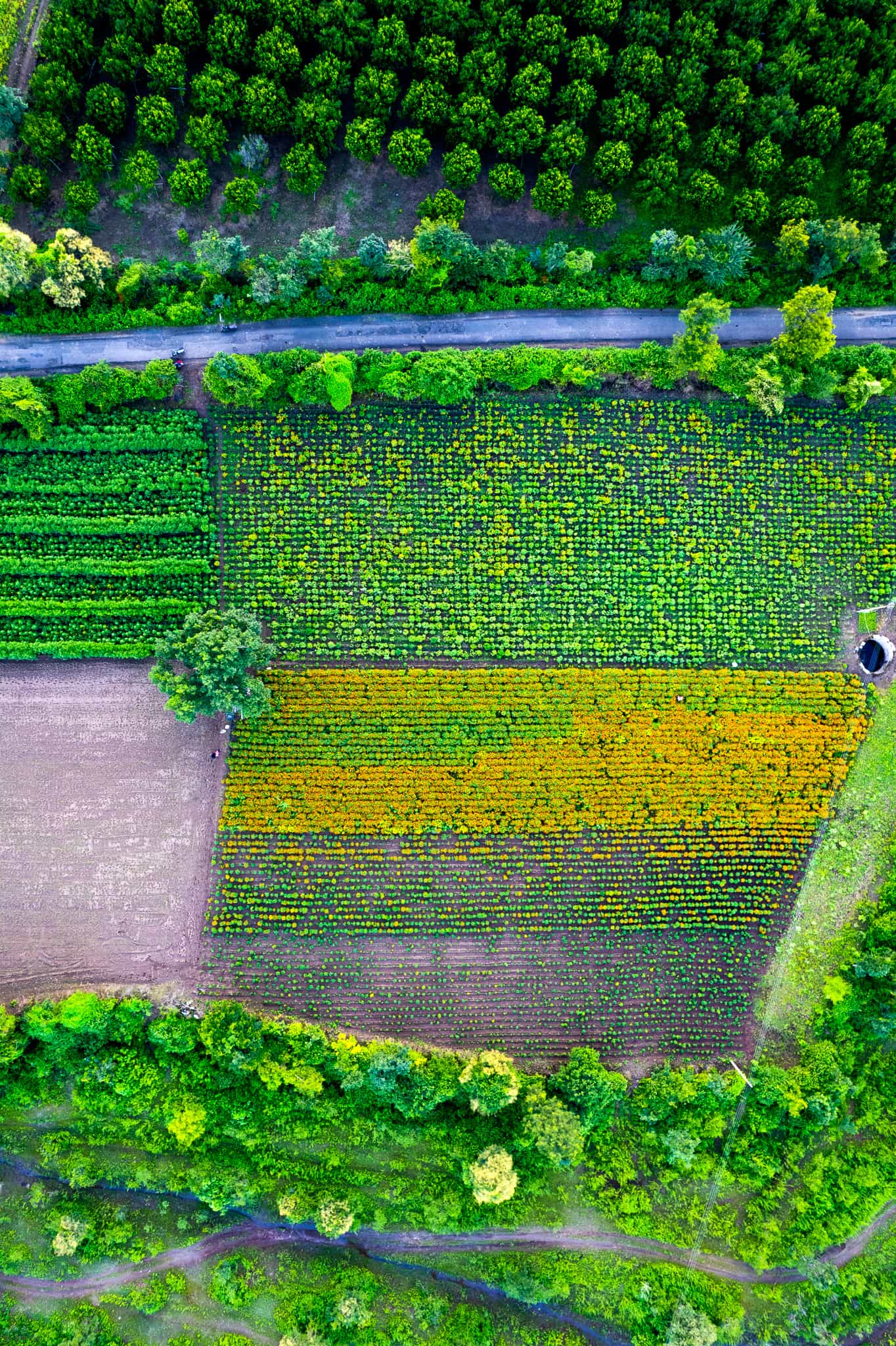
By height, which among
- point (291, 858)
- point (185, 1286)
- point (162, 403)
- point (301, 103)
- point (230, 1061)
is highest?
point (301, 103)

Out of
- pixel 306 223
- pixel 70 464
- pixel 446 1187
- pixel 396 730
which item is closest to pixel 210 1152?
pixel 446 1187

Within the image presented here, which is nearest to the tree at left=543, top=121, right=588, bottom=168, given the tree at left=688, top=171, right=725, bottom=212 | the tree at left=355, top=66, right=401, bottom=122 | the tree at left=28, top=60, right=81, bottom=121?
the tree at left=688, top=171, right=725, bottom=212

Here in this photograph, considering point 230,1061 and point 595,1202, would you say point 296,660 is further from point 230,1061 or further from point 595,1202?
point 595,1202

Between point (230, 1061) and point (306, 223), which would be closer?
point (230, 1061)

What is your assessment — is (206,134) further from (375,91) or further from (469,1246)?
(469,1246)

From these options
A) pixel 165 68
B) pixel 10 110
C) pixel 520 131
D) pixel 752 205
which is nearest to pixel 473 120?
pixel 520 131
